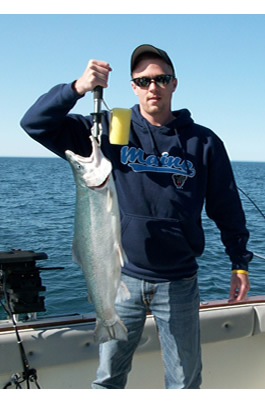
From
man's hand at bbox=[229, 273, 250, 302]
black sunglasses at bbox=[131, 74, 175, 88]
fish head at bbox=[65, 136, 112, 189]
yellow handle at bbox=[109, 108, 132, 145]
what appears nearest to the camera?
fish head at bbox=[65, 136, 112, 189]

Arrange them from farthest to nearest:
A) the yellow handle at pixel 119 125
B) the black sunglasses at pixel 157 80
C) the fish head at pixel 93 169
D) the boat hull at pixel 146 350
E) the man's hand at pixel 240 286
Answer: the boat hull at pixel 146 350 < the man's hand at pixel 240 286 < the black sunglasses at pixel 157 80 < the yellow handle at pixel 119 125 < the fish head at pixel 93 169

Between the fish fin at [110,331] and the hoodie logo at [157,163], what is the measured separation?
966mm

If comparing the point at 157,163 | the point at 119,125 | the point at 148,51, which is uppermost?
the point at 148,51

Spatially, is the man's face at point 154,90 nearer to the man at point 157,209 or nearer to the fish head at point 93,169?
the man at point 157,209

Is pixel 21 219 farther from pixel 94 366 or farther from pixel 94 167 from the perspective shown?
pixel 94 167

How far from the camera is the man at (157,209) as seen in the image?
2709 mm

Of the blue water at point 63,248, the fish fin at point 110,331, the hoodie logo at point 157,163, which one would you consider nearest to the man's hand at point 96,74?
the hoodie logo at point 157,163

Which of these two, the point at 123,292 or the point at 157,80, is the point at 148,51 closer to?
the point at 157,80

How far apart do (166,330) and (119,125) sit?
54.4 inches

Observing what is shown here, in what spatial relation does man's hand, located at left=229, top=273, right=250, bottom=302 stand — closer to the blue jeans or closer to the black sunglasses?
the blue jeans

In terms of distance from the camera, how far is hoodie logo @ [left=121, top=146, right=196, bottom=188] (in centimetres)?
275

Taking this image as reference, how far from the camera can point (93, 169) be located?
7.48ft

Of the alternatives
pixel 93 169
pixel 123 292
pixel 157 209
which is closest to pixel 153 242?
pixel 157 209

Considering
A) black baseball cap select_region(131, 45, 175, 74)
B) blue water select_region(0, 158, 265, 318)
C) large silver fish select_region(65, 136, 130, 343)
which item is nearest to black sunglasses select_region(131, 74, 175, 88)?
black baseball cap select_region(131, 45, 175, 74)
